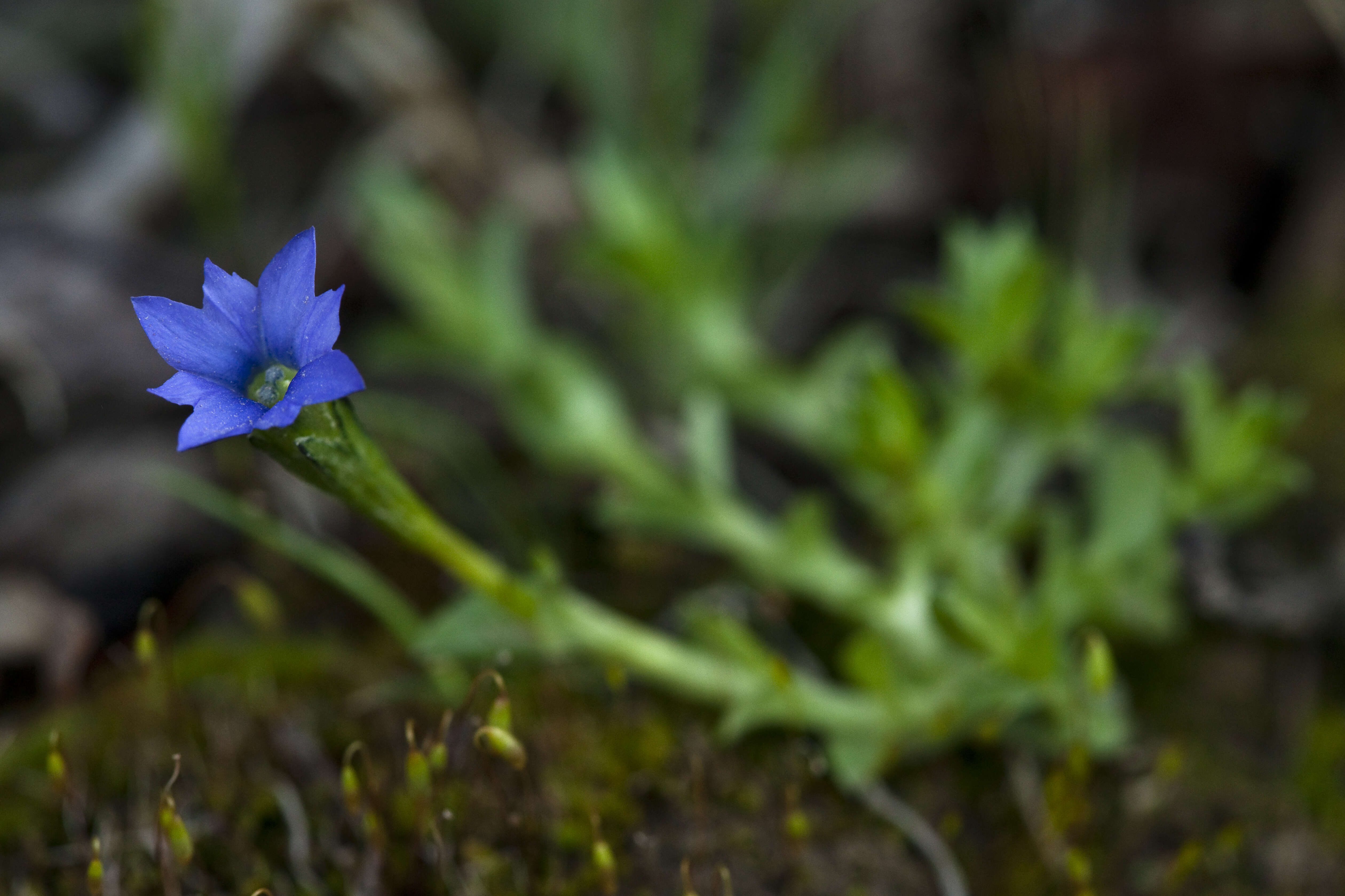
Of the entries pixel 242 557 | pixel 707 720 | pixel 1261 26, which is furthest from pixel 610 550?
pixel 1261 26

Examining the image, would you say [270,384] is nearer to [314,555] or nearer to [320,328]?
[320,328]

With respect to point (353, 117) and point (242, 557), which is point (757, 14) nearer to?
point (353, 117)

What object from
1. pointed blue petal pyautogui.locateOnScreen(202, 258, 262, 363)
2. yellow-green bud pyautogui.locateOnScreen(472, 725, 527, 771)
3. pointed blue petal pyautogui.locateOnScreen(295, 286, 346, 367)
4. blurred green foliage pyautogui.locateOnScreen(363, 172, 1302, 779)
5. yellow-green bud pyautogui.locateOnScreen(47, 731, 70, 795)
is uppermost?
pointed blue petal pyautogui.locateOnScreen(295, 286, 346, 367)

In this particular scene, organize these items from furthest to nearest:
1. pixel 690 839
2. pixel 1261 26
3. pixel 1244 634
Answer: pixel 1261 26
pixel 1244 634
pixel 690 839

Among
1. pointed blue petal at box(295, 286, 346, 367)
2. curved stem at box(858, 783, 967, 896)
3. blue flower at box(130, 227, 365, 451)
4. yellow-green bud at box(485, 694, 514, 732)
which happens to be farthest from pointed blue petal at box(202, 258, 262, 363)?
curved stem at box(858, 783, 967, 896)

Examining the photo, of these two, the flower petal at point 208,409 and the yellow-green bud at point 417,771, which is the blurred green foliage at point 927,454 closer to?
the yellow-green bud at point 417,771

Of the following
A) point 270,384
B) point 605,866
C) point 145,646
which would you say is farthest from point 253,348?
point 605,866

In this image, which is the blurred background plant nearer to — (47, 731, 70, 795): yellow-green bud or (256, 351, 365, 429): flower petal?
(47, 731, 70, 795): yellow-green bud

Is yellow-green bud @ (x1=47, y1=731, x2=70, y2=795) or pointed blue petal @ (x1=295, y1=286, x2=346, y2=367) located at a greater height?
pointed blue petal @ (x1=295, y1=286, x2=346, y2=367)
